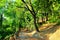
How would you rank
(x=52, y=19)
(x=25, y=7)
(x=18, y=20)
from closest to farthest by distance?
(x=25, y=7), (x=52, y=19), (x=18, y=20)

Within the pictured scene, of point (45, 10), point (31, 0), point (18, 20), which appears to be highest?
point (31, 0)

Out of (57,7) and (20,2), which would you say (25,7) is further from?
(57,7)

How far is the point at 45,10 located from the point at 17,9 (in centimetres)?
336

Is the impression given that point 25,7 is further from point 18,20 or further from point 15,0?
point 18,20

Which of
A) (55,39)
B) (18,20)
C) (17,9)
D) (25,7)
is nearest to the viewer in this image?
(55,39)

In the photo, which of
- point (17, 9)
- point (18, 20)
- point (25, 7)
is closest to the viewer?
point (25, 7)

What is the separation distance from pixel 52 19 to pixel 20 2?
5810mm

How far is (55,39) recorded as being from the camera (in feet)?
48.4

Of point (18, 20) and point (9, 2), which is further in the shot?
point (18, 20)

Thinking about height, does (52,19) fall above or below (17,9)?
below

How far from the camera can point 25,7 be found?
65.0 feet

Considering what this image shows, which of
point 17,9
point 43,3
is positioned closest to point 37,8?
point 43,3

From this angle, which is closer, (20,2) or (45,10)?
(20,2)

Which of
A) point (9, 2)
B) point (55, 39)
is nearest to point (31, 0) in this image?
point (9, 2)
